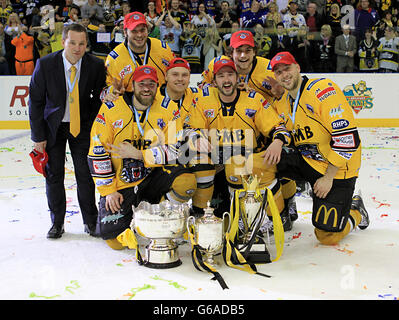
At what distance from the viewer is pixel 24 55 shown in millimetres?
9461

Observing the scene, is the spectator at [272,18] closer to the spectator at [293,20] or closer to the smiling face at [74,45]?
the spectator at [293,20]

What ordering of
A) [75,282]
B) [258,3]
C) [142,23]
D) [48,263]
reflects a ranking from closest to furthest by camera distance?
1. [75,282]
2. [48,263]
3. [142,23]
4. [258,3]

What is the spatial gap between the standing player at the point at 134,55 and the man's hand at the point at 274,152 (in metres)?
1.29

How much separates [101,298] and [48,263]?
2.53 feet

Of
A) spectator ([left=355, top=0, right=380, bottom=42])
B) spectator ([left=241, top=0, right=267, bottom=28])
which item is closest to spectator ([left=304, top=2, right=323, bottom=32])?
spectator ([left=355, top=0, right=380, bottom=42])

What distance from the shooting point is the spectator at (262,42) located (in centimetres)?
906

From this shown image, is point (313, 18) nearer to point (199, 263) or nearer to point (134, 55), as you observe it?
point (134, 55)

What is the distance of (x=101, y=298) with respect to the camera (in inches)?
113

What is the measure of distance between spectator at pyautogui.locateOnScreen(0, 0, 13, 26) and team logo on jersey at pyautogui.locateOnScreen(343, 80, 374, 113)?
21.1 ft

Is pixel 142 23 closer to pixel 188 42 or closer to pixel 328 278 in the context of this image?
pixel 328 278

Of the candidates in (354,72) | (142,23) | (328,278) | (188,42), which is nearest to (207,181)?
(328,278)

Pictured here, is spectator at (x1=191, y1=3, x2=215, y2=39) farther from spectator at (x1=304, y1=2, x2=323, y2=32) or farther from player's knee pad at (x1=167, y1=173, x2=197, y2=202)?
player's knee pad at (x1=167, y1=173, x2=197, y2=202)

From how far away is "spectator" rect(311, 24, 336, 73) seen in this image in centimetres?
947

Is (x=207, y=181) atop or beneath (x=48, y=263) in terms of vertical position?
atop
